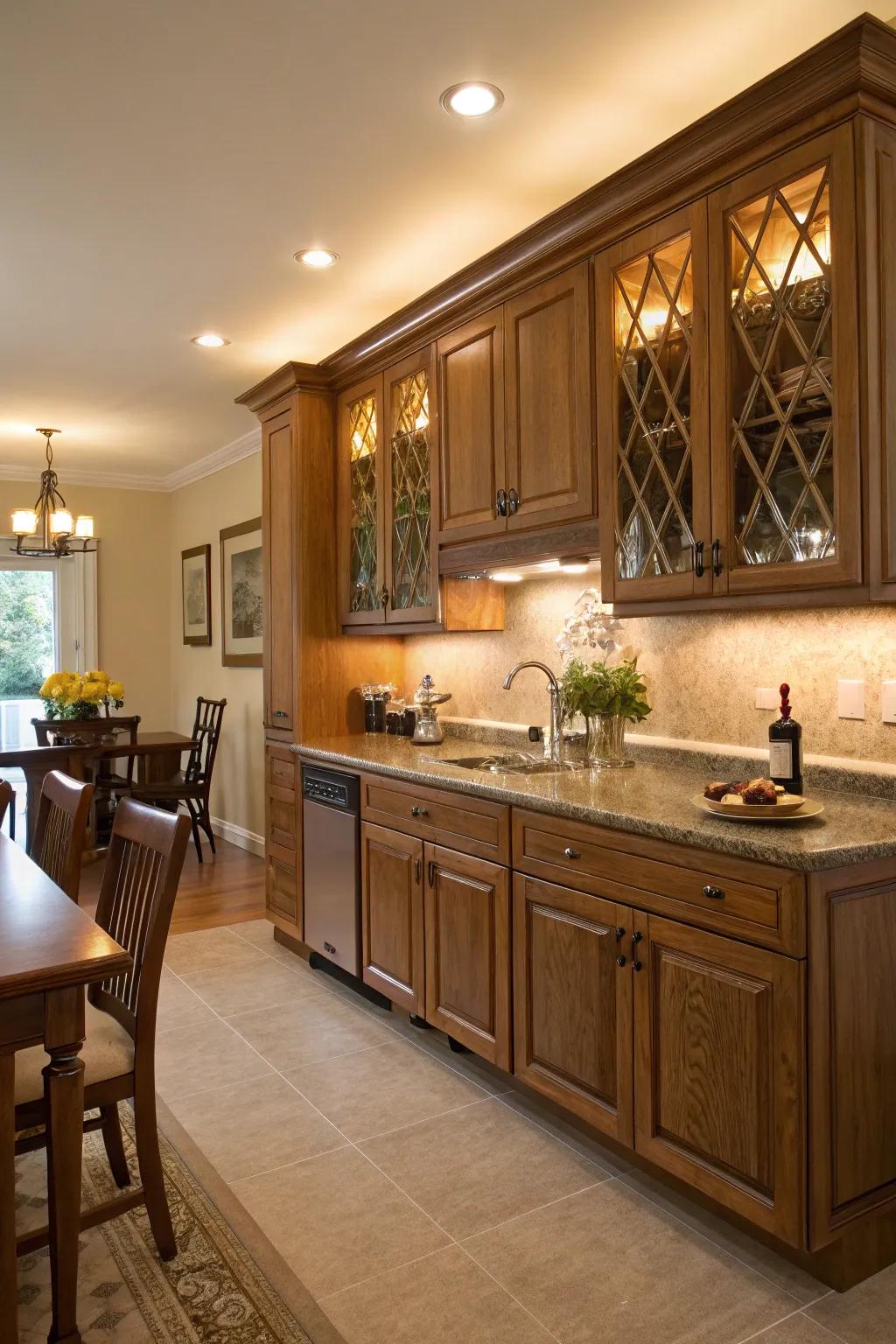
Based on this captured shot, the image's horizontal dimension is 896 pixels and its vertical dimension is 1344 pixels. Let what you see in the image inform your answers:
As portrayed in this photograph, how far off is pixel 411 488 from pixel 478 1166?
2.40 meters

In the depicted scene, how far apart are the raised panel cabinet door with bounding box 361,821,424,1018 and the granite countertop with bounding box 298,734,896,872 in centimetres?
25

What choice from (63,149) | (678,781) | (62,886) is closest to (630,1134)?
(678,781)

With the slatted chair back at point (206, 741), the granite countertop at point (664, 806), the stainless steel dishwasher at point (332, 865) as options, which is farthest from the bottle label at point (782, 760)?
the slatted chair back at point (206, 741)

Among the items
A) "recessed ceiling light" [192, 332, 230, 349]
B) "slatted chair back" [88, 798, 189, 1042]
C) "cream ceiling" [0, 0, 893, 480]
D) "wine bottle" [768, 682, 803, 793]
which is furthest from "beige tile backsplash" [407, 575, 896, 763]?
"recessed ceiling light" [192, 332, 230, 349]

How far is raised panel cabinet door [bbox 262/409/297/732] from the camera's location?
13.8ft

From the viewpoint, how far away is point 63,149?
2.66 metres

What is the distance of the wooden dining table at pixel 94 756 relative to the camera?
5.34m

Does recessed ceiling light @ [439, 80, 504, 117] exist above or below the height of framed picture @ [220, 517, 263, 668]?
above

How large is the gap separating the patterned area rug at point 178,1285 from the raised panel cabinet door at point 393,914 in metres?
0.99

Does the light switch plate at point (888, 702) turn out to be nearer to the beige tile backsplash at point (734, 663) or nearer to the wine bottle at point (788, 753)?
the beige tile backsplash at point (734, 663)

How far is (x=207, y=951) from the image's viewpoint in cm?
426

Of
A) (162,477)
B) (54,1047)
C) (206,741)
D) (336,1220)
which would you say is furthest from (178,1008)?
(162,477)

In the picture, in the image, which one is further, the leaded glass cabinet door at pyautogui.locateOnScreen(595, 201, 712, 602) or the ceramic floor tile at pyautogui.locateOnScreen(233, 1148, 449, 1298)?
the leaded glass cabinet door at pyautogui.locateOnScreen(595, 201, 712, 602)

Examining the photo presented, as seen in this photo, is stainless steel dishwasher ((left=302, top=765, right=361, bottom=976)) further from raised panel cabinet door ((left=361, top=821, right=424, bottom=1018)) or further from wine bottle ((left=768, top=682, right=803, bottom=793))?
wine bottle ((left=768, top=682, right=803, bottom=793))
